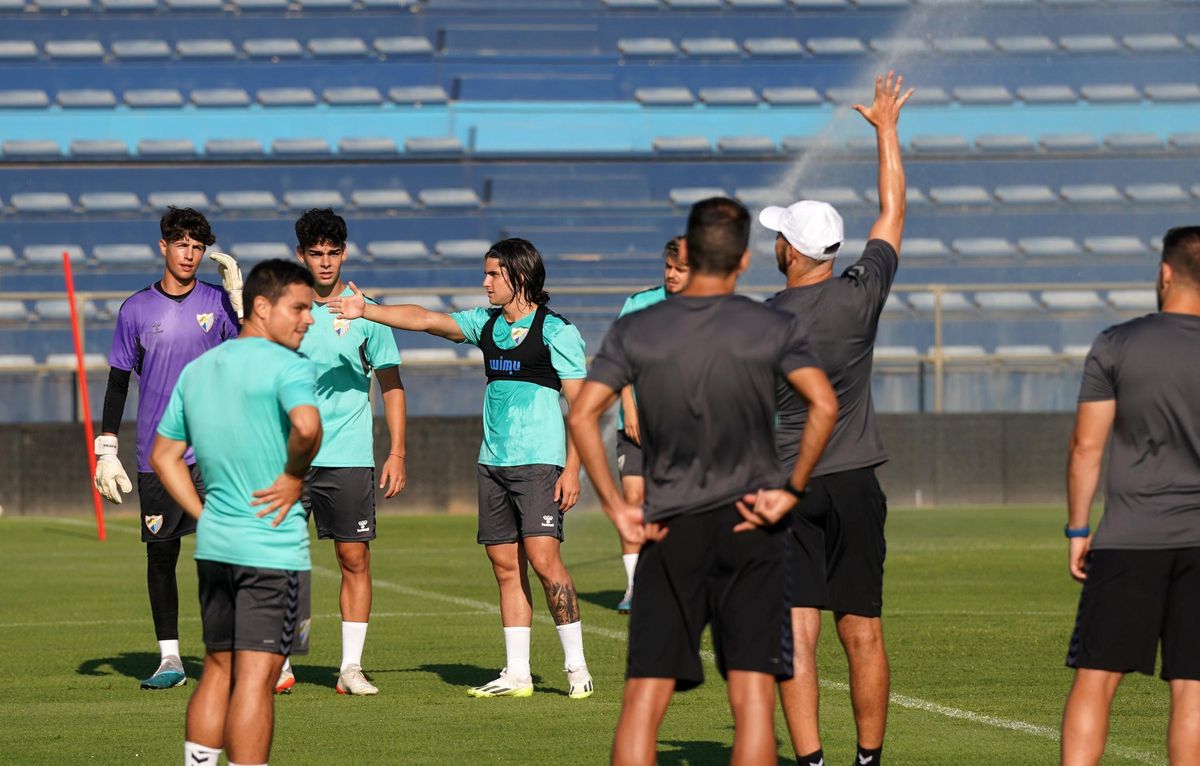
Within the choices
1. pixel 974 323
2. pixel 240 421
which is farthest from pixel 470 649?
pixel 974 323

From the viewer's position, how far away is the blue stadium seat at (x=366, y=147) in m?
29.3

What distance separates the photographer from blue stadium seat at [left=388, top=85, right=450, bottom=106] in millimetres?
29734

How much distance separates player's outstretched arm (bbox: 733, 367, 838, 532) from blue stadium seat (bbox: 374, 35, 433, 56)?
26348mm

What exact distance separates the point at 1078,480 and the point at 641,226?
24.2 m

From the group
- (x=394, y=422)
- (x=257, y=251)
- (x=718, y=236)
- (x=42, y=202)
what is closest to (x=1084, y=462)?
(x=718, y=236)

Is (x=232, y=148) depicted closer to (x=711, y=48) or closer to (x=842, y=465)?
(x=711, y=48)

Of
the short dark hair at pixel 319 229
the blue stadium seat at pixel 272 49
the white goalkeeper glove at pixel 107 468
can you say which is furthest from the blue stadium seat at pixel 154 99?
the short dark hair at pixel 319 229

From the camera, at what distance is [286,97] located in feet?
98.3

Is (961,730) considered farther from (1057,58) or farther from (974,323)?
(1057,58)

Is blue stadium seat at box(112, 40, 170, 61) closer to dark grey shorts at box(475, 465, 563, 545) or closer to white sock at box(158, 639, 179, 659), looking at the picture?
white sock at box(158, 639, 179, 659)

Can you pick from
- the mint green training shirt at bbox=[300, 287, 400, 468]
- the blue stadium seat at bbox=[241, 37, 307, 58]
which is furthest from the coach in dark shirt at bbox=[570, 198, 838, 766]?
the blue stadium seat at bbox=[241, 37, 307, 58]

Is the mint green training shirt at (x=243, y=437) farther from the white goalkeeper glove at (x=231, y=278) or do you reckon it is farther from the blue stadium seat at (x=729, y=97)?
the blue stadium seat at (x=729, y=97)

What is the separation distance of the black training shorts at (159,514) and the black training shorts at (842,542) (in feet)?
11.8

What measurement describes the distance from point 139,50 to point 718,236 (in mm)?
27484
